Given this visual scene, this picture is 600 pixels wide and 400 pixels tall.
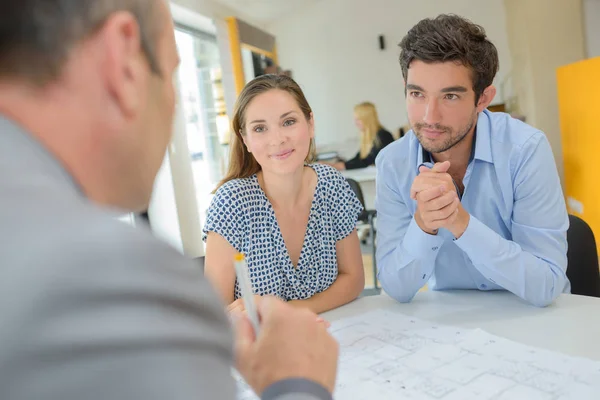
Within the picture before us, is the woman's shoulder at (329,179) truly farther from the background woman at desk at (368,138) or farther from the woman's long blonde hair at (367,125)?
the woman's long blonde hair at (367,125)

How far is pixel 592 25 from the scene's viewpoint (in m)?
4.24

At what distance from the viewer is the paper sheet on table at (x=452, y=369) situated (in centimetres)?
79

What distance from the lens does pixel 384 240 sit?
146cm

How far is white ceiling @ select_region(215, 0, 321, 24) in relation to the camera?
5742 millimetres

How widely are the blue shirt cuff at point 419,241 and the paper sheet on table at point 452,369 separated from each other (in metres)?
0.26

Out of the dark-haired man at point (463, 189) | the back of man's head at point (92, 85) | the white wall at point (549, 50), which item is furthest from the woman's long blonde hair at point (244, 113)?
the white wall at point (549, 50)

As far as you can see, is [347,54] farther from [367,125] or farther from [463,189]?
[463,189]

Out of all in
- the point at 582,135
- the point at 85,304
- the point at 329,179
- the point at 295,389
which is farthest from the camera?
the point at 582,135

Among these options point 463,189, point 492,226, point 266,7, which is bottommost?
point 492,226

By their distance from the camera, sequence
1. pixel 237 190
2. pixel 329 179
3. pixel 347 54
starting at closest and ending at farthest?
1. pixel 237 190
2. pixel 329 179
3. pixel 347 54

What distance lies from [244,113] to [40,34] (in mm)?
1258

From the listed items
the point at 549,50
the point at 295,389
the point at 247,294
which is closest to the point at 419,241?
the point at 247,294

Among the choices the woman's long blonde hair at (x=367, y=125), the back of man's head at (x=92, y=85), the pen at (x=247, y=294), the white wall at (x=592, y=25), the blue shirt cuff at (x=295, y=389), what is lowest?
the blue shirt cuff at (x=295, y=389)

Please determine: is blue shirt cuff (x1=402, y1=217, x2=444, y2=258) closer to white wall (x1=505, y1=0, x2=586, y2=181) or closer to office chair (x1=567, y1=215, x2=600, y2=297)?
office chair (x1=567, y1=215, x2=600, y2=297)
